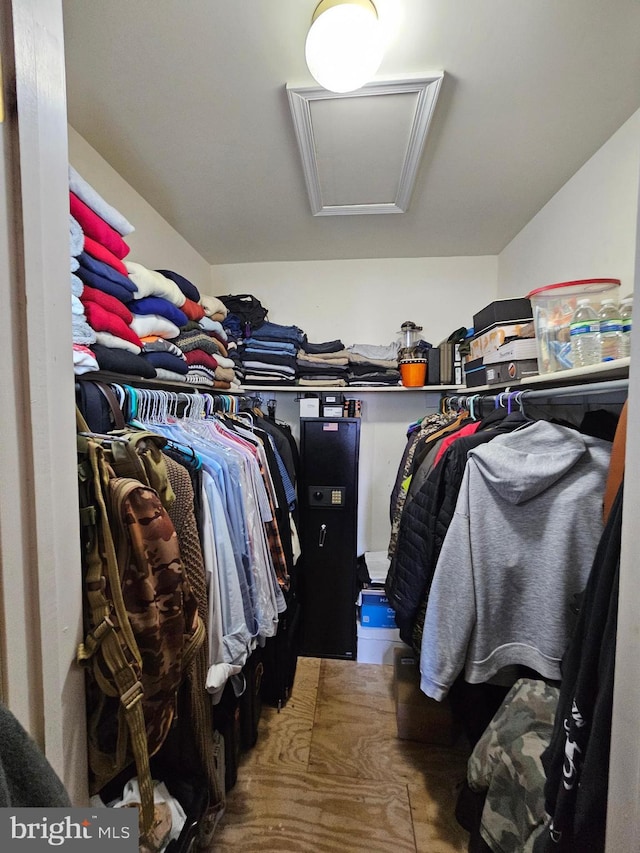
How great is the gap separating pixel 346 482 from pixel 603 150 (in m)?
1.77

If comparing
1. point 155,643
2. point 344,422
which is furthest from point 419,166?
point 155,643

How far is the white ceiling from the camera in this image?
857 mm

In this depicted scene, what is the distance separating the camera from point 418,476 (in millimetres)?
1429

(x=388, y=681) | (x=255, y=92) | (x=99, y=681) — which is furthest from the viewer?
(x=388, y=681)

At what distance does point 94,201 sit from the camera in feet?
2.90

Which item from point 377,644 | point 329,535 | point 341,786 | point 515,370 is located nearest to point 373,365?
point 515,370

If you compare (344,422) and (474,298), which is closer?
(344,422)

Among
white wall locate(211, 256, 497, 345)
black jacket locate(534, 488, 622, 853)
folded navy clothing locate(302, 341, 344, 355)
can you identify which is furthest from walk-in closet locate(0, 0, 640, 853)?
white wall locate(211, 256, 497, 345)

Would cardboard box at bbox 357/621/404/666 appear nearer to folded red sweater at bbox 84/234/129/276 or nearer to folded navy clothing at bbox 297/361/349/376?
folded navy clothing at bbox 297/361/349/376

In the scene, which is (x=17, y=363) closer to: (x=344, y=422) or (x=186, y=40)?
(x=186, y=40)

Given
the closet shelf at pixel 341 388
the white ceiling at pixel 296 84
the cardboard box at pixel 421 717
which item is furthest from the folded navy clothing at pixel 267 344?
the cardboard box at pixel 421 717

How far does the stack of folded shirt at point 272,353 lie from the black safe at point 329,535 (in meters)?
0.38

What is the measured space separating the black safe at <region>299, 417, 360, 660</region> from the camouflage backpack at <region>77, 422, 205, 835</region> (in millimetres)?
1364

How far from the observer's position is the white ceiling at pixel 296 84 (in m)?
0.86
